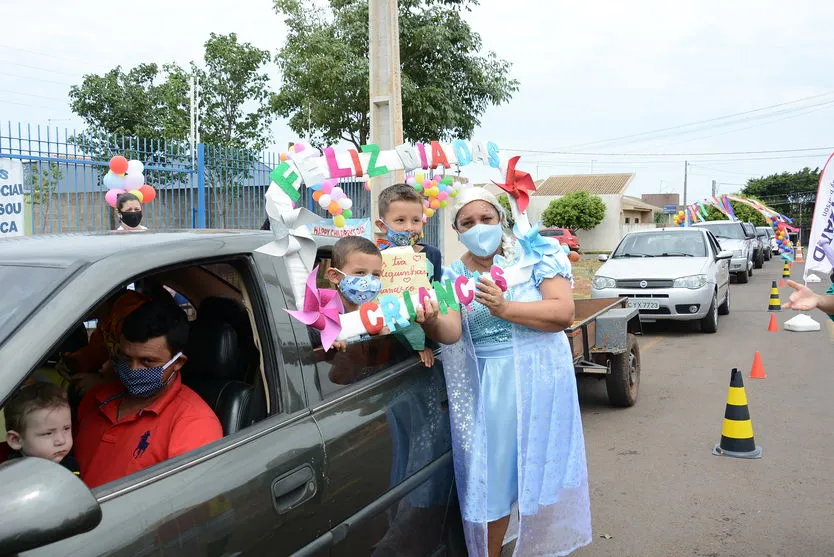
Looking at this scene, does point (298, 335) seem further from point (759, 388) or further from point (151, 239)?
point (759, 388)

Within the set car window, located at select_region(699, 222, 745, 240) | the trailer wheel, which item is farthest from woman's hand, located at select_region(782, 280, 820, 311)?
car window, located at select_region(699, 222, 745, 240)

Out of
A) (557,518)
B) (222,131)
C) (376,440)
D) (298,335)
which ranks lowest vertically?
(557,518)

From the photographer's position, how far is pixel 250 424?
225cm

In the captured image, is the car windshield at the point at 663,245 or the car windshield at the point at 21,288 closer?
the car windshield at the point at 21,288

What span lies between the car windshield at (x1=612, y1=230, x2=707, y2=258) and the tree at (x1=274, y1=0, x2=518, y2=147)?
5198 mm

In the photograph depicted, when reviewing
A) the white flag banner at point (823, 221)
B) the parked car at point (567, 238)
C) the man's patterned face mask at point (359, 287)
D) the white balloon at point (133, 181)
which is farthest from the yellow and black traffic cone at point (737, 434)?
the white balloon at point (133, 181)

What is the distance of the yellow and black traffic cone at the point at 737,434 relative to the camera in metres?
5.03

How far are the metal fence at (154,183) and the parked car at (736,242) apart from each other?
12.4 metres

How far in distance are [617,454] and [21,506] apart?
4.80 meters

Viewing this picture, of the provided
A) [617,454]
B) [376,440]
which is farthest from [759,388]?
[376,440]

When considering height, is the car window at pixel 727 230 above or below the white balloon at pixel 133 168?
below

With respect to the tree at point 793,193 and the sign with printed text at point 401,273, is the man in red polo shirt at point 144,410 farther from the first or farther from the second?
the tree at point 793,193

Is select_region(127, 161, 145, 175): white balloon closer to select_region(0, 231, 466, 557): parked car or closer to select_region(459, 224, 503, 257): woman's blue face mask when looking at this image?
select_region(0, 231, 466, 557): parked car

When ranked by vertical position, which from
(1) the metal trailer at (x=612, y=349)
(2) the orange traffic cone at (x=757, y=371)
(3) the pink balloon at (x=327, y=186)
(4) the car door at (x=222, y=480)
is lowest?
(2) the orange traffic cone at (x=757, y=371)
